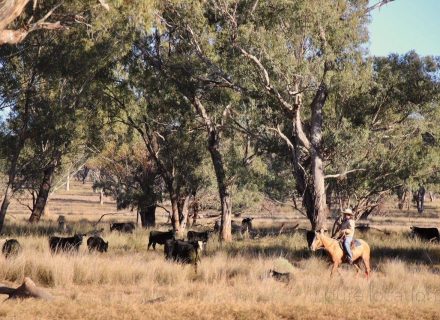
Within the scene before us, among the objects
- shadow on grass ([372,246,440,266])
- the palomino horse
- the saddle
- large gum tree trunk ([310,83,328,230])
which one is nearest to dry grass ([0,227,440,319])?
shadow on grass ([372,246,440,266])

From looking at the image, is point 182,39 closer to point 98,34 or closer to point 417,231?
point 98,34

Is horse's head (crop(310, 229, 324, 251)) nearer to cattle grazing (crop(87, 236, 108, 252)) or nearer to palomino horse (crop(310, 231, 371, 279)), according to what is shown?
palomino horse (crop(310, 231, 371, 279))

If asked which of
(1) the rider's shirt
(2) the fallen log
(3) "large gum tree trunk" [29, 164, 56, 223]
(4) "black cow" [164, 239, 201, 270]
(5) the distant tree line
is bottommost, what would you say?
(2) the fallen log

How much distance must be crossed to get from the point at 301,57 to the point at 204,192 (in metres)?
16.6

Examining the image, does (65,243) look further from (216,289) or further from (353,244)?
(353,244)

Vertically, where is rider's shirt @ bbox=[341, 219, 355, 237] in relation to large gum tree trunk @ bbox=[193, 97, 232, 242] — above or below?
below

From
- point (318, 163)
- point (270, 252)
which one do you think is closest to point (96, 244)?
point (270, 252)

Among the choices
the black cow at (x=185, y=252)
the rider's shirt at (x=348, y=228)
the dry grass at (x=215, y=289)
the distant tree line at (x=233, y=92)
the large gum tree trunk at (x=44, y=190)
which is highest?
the distant tree line at (x=233, y=92)

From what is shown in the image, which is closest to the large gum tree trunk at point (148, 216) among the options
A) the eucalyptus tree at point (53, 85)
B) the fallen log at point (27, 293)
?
the eucalyptus tree at point (53, 85)

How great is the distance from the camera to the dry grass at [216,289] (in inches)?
367

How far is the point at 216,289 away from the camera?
1179 cm

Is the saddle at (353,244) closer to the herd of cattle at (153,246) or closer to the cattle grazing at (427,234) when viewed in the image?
the herd of cattle at (153,246)

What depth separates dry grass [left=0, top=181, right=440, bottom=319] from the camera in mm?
9312

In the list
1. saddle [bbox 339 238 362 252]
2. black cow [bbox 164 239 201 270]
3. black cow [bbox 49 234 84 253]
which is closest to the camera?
saddle [bbox 339 238 362 252]
